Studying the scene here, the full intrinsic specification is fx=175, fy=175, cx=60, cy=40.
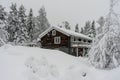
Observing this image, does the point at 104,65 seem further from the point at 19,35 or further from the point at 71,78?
the point at 19,35

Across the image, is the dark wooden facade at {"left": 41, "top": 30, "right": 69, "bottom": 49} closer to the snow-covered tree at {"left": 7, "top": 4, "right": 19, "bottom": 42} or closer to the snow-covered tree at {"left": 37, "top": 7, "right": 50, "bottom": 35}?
the snow-covered tree at {"left": 7, "top": 4, "right": 19, "bottom": 42}

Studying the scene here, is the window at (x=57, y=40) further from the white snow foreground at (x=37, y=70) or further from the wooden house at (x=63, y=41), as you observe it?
the white snow foreground at (x=37, y=70)

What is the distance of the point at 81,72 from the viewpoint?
32.3 ft

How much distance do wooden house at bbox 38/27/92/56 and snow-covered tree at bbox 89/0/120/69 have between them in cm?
1808

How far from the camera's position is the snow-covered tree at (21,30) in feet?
118

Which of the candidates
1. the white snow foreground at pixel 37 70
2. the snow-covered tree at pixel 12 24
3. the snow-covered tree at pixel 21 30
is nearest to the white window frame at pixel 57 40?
the snow-covered tree at pixel 21 30

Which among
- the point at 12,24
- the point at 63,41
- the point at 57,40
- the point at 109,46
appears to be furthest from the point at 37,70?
the point at 12,24

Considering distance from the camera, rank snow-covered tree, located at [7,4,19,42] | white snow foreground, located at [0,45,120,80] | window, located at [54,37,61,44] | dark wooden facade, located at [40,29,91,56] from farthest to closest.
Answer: snow-covered tree, located at [7,4,19,42], window, located at [54,37,61,44], dark wooden facade, located at [40,29,91,56], white snow foreground, located at [0,45,120,80]

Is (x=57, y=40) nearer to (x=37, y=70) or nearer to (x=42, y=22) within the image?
(x=42, y=22)

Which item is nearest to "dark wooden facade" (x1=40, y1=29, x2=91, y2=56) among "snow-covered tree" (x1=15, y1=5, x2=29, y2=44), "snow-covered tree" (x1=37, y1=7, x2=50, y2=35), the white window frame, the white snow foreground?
the white window frame

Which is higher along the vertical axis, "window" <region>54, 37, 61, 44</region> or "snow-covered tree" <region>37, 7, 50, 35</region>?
"snow-covered tree" <region>37, 7, 50, 35</region>

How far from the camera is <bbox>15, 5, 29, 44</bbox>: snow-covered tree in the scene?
1417 inches

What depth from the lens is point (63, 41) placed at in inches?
1281

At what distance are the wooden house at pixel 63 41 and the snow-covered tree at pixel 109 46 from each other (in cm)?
1808
